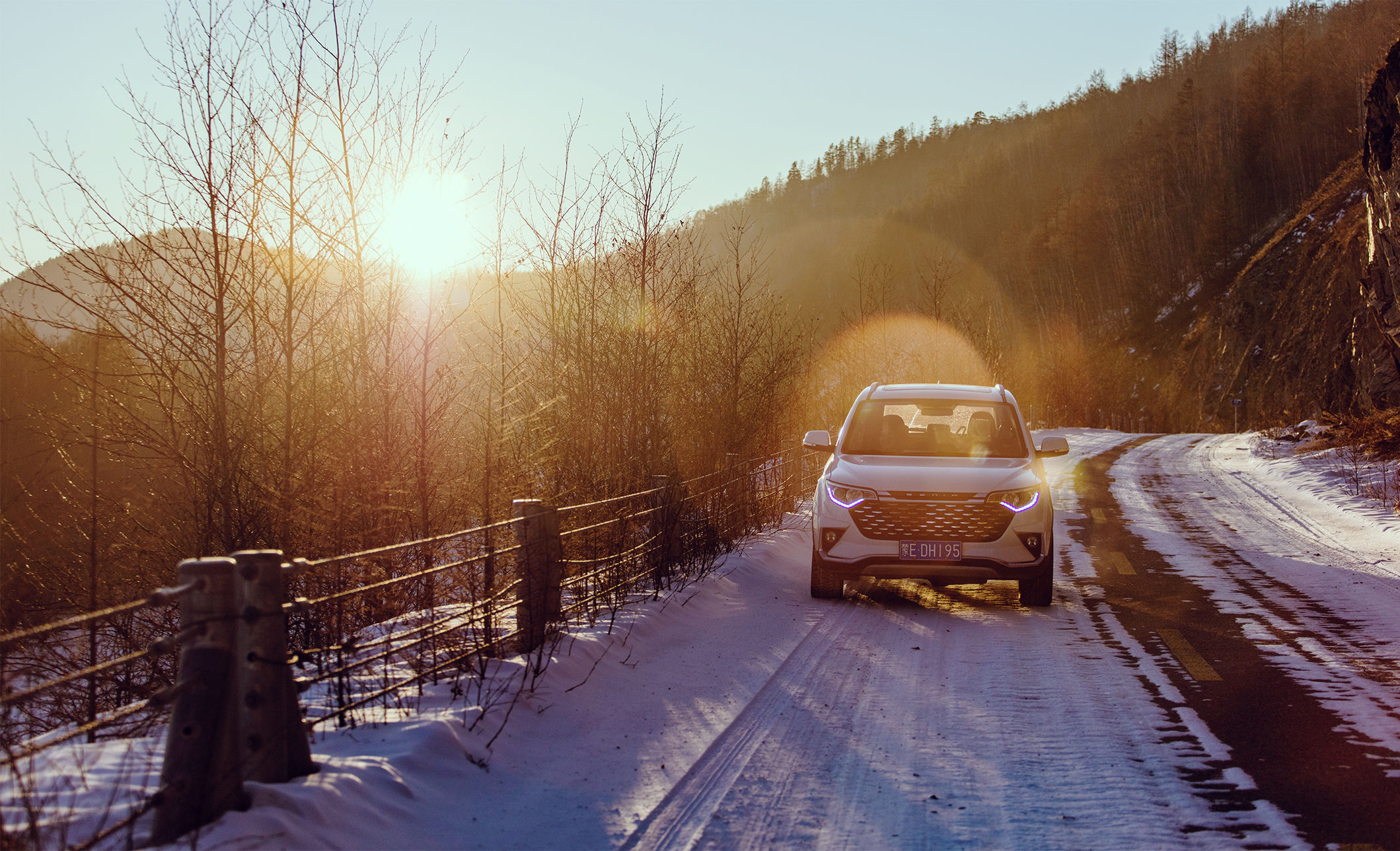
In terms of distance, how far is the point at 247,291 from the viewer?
802 cm

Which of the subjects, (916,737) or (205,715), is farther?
(916,737)

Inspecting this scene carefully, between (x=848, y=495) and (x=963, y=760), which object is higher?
(x=848, y=495)

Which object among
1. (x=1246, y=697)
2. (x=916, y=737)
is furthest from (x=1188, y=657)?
(x=916, y=737)

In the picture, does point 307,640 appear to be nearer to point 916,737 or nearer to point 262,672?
point 262,672

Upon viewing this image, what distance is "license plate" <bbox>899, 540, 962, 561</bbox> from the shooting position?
845 cm

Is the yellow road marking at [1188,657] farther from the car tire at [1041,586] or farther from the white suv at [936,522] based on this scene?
the white suv at [936,522]

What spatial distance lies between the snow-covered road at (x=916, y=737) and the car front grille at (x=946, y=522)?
2.39 ft

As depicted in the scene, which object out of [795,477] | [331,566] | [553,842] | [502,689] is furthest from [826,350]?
[553,842]

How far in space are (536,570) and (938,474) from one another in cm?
409

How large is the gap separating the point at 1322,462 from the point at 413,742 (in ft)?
78.8

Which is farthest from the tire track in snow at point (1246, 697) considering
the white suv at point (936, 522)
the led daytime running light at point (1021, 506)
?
the led daytime running light at point (1021, 506)

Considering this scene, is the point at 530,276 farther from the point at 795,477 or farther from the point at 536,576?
the point at 795,477

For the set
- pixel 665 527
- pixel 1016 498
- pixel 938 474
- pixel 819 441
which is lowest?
pixel 665 527

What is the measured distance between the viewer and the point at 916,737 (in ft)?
16.8
